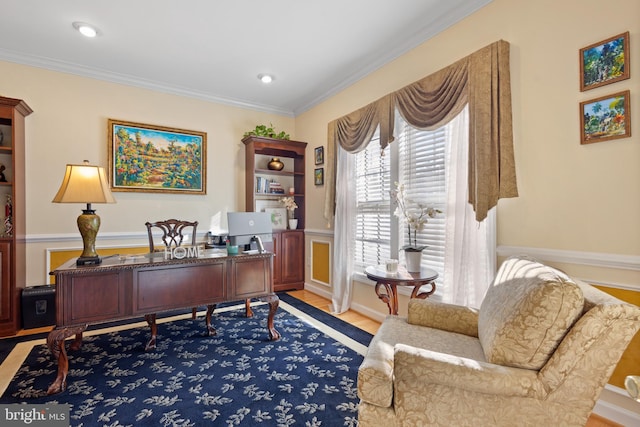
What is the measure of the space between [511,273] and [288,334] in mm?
2044

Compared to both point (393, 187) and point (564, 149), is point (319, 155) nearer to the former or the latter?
point (393, 187)

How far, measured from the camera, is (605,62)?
5.53ft

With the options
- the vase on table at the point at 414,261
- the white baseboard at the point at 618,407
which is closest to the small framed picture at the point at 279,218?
the vase on table at the point at 414,261

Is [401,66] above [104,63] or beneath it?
beneath

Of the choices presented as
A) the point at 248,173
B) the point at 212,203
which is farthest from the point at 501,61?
the point at 212,203

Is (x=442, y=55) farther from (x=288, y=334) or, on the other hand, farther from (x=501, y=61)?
(x=288, y=334)

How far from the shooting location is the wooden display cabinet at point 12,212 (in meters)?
2.92

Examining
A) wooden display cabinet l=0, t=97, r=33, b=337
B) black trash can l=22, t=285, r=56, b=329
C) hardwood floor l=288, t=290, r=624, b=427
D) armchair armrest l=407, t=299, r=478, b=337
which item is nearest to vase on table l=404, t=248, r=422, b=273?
armchair armrest l=407, t=299, r=478, b=337

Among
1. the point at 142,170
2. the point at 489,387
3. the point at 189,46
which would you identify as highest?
the point at 189,46

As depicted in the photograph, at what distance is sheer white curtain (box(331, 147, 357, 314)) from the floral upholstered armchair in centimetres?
223

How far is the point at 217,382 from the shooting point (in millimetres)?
2090

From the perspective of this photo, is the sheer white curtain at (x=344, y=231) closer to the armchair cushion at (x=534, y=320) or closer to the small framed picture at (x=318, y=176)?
the small framed picture at (x=318, y=176)

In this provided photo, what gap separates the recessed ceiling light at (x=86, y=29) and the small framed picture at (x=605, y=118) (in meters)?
3.88

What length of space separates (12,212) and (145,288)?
6.72 feet
